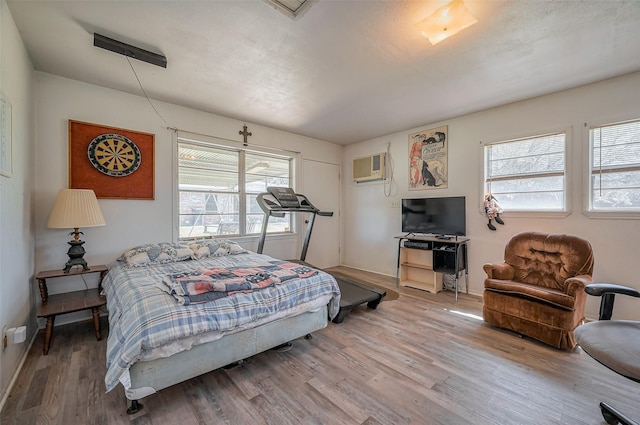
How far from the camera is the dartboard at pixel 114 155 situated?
3.00 metres

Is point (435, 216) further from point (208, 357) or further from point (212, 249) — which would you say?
point (208, 357)

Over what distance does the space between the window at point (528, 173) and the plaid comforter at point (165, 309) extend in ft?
9.34

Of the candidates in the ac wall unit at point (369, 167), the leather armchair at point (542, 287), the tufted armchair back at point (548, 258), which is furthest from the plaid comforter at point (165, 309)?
the ac wall unit at point (369, 167)

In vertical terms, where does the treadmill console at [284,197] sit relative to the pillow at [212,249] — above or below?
above

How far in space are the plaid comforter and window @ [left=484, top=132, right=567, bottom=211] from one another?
9.34 feet

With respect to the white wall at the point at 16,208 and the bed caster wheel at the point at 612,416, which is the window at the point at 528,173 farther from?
the white wall at the point at 16,208

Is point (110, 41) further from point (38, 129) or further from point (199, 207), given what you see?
point (199, 207)

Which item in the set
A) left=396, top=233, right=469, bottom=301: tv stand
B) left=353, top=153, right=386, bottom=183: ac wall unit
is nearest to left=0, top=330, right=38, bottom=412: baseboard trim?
left=396, top=233, right=469, bottom=301: tv stand

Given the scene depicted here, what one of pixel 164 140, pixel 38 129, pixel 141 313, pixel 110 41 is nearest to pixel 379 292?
pixel 141 313

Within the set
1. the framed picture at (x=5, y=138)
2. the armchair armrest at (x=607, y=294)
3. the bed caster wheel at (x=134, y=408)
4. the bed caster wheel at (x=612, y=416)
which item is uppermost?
the framed picture at (x=5, y=138)

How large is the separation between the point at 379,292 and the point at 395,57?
264 centimetres

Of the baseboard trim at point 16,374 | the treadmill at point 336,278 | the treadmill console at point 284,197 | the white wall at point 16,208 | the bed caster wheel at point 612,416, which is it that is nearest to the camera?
the bed caster wheel at point 612,416

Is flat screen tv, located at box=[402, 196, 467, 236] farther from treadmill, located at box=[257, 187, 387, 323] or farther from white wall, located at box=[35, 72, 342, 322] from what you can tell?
white wall, located at box=[35, 72, 342, 322]

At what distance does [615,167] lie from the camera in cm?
286
